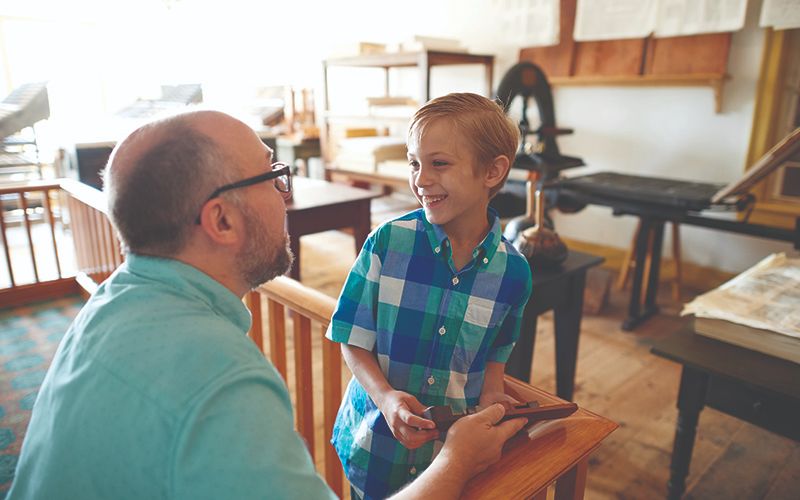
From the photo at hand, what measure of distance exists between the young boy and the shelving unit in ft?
9.11

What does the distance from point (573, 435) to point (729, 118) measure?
3.18 m

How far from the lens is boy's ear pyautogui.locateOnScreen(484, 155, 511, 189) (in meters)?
1.06

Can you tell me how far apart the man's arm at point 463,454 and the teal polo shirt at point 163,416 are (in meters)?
0.19

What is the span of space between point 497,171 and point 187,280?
632 mm

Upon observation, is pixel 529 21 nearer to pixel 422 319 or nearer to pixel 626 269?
pixel 626 269

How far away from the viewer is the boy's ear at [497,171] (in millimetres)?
1062

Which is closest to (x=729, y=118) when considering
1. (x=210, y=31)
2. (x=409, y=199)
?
(x=409, y=199)

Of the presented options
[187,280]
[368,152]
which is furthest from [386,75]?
[187,280]

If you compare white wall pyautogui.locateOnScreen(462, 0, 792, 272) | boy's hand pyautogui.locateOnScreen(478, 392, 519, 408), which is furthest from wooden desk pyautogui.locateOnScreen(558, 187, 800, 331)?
boy's hand pyautogui.locateOnScreen(478, 392, 519, 408)

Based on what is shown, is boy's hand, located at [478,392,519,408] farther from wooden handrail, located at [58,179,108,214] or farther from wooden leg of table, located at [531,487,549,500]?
wooden handrail, located at [58,179,108,214]

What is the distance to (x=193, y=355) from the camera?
58 cm

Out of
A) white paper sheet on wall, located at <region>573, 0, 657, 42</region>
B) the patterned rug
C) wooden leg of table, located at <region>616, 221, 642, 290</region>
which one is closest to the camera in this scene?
the patterned rug

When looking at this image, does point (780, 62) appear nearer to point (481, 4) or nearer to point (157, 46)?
point (481, 4)

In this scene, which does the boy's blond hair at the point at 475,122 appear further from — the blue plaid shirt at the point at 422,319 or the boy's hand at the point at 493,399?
the boy's hand at the point at 493,399
